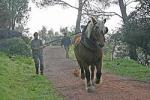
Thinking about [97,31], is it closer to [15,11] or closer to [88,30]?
[88,30]

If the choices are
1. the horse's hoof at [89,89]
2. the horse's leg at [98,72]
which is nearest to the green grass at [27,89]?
the horse's hoof at [89,89]

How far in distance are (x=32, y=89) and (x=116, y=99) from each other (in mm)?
3998

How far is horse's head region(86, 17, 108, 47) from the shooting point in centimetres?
1179

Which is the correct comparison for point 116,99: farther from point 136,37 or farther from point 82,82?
point 136,37

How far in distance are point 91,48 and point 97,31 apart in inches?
26.4

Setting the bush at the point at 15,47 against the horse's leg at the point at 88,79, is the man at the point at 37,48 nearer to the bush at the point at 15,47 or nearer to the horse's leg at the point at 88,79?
the horse's leg at the point at 88,79

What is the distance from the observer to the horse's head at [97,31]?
11789mm

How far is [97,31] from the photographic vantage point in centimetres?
1200

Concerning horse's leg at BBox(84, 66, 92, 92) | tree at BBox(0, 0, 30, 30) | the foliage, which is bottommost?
horse's leg at BBox(84, 66, 92, 92)

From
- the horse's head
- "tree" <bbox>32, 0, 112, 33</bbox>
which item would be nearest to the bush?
"tree" <bbox>32, 0, 112, 33</bbox>

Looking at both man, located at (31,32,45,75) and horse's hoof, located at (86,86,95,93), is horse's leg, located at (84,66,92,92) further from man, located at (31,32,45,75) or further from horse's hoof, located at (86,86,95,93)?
man, located at (31,32,45,75)

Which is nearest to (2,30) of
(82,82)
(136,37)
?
Answer: (136,37)

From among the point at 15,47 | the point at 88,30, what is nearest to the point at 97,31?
the point at 88,30

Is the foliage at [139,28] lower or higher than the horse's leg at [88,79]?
higher
